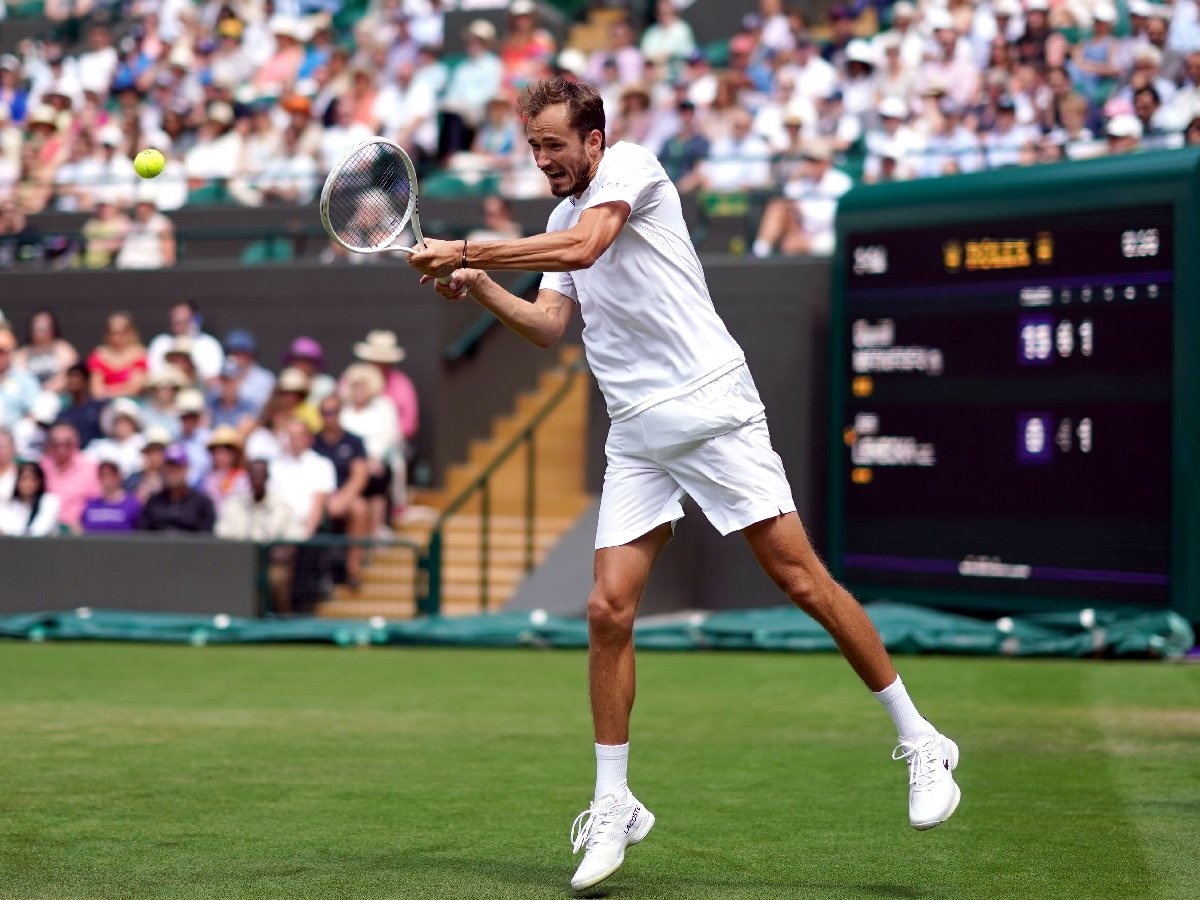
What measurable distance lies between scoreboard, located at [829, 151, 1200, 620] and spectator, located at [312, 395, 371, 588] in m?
3.72

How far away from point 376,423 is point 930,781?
1093cm

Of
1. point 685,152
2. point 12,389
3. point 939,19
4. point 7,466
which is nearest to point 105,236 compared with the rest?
point 12,389

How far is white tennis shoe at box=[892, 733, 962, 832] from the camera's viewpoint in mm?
5922

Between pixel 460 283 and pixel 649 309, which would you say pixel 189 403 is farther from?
pixel 460 283

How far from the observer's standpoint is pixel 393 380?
17.0 metres

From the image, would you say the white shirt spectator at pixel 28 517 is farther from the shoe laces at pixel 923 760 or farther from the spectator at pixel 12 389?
the shoe laces at pixel 923 760

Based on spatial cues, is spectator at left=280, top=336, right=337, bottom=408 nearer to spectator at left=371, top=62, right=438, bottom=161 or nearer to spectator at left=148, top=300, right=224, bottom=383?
spectator at left=148, top=300, right=224, bottom=383

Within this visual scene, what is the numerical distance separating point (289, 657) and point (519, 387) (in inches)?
202

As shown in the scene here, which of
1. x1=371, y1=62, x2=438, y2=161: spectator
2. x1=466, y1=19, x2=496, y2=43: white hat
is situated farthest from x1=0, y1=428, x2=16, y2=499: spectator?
x1=466, y1=19, x2=496, y2=43: white hat

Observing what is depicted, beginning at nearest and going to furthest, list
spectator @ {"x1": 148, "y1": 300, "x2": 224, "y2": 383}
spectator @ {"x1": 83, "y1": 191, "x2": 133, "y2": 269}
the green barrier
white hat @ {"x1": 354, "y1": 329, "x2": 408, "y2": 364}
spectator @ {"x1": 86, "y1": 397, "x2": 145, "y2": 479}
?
the green barrier
spectator @ {"x1": 86, "y1": 397, "x2": 145, "y2": 479}
white hat @ {"x1": 354, "y1": 329, "x2": 408, "y2": 364}
spectator @ {"x1": 148, "y1": 300, "x2": 224, "y2": 383}
spectator @ {"x1": 83, "y1": 191, "x2": 133, "y2": 269}

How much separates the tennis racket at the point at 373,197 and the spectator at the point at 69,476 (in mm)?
10767

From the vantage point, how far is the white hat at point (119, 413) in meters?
16.8

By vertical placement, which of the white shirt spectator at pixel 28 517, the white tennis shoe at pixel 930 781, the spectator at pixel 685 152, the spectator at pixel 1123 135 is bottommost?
the white tennis shoe at pixel 930 781

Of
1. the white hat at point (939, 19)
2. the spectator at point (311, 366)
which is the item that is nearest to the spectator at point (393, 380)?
the spectator at point (311, 366)
